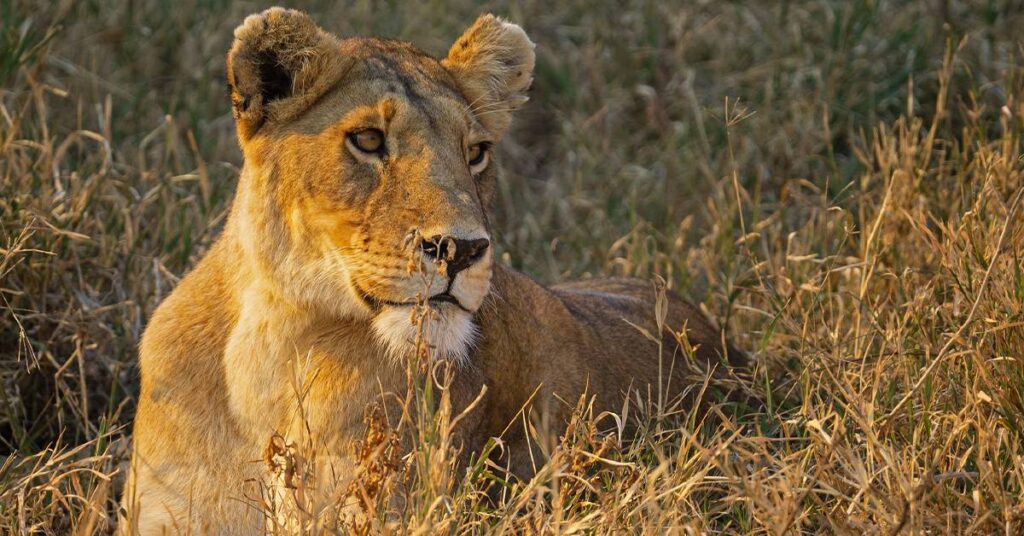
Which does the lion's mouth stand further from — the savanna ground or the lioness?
the savanna ground

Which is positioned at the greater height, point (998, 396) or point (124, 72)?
point (124, 72)

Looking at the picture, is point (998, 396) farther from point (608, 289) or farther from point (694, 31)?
point (694, 31)

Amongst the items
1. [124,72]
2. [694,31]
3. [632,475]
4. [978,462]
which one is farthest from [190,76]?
[978,462]

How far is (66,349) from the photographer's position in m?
5.48

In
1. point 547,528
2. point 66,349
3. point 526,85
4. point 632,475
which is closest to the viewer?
point 547,528

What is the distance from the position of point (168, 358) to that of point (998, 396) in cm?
236

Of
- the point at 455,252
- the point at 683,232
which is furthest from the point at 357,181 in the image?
the point at 683,232

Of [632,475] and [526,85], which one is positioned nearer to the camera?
[632,475]

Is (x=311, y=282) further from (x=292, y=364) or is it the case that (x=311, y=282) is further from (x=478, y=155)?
(x=478, y=155)

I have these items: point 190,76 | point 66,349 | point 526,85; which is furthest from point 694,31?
point 66,349

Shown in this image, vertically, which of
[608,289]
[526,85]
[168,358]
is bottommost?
[608,289]

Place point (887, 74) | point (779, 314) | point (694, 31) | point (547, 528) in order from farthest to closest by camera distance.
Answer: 1. point (694, 31)
2. point (887, 74)
3. point (779, 314)
4. point (547, 528)

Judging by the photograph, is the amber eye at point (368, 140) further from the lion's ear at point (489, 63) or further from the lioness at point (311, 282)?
the lion's ear at point (489, 63)

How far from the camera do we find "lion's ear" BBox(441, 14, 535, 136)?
466cm
